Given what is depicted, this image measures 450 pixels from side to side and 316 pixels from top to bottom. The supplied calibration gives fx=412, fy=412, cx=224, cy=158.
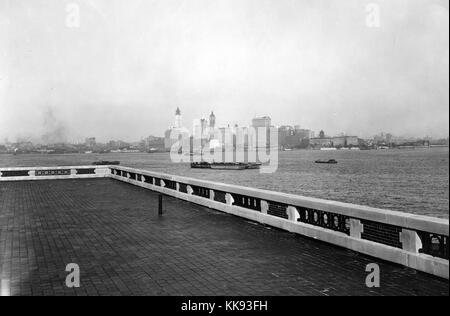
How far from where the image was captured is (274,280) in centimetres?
669

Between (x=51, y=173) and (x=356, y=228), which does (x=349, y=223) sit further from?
(x=51, y=173)

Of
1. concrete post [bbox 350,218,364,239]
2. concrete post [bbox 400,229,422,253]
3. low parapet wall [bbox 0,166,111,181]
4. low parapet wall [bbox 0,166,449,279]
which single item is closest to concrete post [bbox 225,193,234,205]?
low parapet wall [bbox 0,166,449,279]

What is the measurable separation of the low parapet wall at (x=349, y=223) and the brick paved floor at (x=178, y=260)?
238 mm

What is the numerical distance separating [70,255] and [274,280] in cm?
434

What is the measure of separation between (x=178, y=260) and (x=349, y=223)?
3.83 metres

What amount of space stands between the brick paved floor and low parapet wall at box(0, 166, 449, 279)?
238mm

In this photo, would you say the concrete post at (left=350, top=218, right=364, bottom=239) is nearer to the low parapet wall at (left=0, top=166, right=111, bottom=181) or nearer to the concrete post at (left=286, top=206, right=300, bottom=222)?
the concrete post at (left=286, top=206, right=300, bottom=222)

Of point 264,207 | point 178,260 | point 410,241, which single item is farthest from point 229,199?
point 410,241

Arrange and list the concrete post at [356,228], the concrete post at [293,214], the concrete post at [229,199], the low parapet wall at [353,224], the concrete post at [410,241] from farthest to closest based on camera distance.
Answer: the concrete post at [229,199] → the concrete post at [293,214] → the concrete post at [356,228] → the concrete post at [410,241] → the low parapet wall at [353,224]

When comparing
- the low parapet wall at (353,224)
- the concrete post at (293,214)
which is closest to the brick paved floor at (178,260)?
the low parapet wall at (353,224)

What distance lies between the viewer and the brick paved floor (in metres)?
6.27

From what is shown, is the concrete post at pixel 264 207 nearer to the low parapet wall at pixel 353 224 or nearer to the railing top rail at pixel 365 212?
the low parapet wall at pixel 353 224

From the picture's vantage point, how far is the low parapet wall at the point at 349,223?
6879mm
